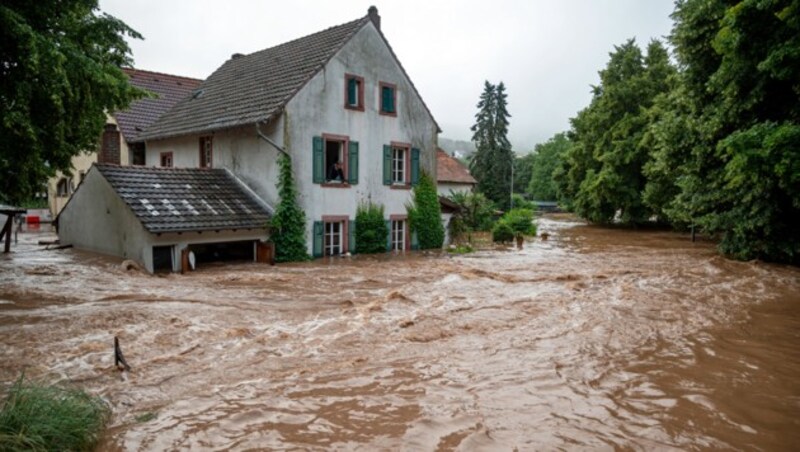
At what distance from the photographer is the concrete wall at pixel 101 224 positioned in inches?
655

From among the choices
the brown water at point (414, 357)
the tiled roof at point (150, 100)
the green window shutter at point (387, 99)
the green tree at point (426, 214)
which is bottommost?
the brown water at point (414, 357)

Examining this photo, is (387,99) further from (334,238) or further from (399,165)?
(334,238)

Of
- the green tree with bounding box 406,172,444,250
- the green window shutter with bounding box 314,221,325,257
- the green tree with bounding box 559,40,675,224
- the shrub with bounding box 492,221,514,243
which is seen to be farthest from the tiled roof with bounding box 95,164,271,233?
the green tree with bounding box 559,40,675,224

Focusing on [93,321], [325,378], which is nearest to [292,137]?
[93,321]

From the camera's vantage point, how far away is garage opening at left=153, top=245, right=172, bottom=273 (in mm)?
17406

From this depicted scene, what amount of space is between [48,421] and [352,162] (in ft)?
54.7

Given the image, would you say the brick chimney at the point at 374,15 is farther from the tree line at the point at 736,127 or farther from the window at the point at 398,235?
the tree line at the point at 736,127

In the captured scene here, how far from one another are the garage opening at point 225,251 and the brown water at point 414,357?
11.1 feet

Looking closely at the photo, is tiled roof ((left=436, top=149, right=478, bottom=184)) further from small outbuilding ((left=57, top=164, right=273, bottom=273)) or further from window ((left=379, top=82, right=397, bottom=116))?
small outbuilding ((left=57, top=164, right=273, bottom=273))

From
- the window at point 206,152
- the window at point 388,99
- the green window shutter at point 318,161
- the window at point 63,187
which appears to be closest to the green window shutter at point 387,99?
the window at point 388,99

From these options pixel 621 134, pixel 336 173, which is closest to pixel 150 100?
pixel 336 173

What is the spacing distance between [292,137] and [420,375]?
43.7 feet

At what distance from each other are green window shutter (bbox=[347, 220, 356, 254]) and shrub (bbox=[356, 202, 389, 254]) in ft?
0.45

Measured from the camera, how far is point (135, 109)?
3059 centimetres
